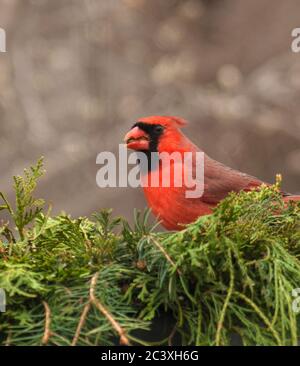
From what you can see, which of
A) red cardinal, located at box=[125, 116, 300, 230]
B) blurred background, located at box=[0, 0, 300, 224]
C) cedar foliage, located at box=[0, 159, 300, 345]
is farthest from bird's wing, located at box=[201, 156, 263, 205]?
blurred background, located at box=[0, 0, 300, 224]

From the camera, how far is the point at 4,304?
50.1 inches

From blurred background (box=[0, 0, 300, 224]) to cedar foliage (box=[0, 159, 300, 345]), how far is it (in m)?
3.26

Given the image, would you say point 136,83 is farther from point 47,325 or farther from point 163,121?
point 47,325

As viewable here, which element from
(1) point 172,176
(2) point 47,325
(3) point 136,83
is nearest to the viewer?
(2) point 47,325

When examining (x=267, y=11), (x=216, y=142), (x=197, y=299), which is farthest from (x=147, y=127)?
(x=267, y=11)

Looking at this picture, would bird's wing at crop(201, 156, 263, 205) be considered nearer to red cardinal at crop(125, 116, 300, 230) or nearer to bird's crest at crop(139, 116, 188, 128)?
red cardinal at crop(125, 116, 300, 230)

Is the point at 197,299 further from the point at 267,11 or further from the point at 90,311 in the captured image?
the point at 267,11

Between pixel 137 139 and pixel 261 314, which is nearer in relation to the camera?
pixel 261 314

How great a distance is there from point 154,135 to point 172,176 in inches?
6.1

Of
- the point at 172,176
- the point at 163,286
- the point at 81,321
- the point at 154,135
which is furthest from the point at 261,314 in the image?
the point at 154,135

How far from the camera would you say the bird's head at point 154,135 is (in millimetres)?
2354

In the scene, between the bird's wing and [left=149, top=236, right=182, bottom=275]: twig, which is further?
the bird's wing

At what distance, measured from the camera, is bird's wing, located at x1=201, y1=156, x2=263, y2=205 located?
94.6 inches

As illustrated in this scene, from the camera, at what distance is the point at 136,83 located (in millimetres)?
4953
